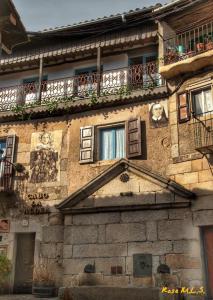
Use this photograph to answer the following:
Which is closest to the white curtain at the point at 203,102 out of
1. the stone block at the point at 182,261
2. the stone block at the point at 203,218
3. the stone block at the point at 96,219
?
the stone block at the point at 203,218

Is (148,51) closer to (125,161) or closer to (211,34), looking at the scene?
(211,34)

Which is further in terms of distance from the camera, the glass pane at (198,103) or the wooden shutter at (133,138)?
the wooden shutter at (133,138)

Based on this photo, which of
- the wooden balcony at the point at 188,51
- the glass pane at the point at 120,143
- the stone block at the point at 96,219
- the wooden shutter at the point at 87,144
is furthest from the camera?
the wooden shutter at the point at 87,144

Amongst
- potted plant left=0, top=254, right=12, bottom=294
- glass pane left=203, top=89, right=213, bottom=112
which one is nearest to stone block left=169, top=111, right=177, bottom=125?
glass pane left=203, top=89, right=213, bottom=112

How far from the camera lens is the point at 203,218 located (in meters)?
10.7

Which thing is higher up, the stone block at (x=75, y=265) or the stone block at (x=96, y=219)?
the stone block at (x=96, y=219)

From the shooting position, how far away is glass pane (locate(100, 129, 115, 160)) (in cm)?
1295

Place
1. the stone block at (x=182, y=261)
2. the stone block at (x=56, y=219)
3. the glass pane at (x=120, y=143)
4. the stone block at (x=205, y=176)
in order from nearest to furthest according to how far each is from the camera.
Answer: the stone block at (x=182, y=261) < the stone block at (x=205, y=176) < the stone block at (x=56, y=219) < the glass pane at (x=120, y=143)

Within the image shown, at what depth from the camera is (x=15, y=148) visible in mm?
14156

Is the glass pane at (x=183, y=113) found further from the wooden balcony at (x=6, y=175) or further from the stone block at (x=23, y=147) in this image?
the wooden balcony at (x=6, y=175)

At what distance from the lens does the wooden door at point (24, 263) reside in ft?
42.5

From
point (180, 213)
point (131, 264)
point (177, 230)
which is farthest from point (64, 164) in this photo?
point (177, 230)

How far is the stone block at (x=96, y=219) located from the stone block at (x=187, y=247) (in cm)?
194

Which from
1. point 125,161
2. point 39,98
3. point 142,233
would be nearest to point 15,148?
point 39,98
